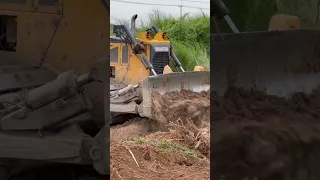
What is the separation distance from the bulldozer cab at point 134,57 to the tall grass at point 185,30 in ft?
23.2

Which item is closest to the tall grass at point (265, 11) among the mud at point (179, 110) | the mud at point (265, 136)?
the mud at point (265, 136)

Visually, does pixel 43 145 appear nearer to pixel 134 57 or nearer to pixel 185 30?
pixel 134 57

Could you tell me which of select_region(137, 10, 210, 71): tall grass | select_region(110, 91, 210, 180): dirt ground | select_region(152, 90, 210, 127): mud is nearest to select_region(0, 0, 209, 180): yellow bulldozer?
select_region(110, 91, 210, 180): dirt ground

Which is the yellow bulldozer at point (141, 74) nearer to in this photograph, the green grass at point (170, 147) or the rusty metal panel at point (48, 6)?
the green grass at point (170, 147)

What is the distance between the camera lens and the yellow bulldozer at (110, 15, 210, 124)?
8.15m

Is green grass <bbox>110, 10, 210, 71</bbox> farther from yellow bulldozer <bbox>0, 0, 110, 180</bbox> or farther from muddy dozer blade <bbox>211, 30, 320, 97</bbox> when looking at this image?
muddy dozer blade <bbox>211, 30, 320, 97</bbox>

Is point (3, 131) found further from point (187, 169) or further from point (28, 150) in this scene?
point (187, 169)

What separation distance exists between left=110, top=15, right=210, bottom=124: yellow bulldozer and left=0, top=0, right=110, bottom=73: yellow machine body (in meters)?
5.17

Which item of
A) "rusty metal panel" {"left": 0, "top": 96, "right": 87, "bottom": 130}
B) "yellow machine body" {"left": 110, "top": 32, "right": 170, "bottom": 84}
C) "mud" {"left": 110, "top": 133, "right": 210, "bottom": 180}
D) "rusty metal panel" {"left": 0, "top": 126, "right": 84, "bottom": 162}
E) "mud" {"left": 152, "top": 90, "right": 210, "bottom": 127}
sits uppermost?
"yellow machine body" {"left": 110, "top": 32, "right": 170, "bottom": 84}

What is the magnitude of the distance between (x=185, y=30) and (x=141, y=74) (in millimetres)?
10321

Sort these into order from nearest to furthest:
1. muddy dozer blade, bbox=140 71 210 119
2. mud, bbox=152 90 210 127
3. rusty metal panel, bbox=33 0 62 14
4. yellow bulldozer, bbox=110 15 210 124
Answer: rusty metal panel, bbox=33 0 62 14 → mud, bbox=152 90 210 127 → muddy dozer blade, bbox=140 71 210 119 → yellow bulldozer, bbox=110 15 210 124

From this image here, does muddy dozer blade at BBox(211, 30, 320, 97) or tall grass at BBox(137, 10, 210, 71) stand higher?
tall grass at BBox(137, 10, 210, 71)

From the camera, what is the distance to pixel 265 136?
218 cm

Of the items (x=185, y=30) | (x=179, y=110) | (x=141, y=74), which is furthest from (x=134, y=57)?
(x=185, y=30)
